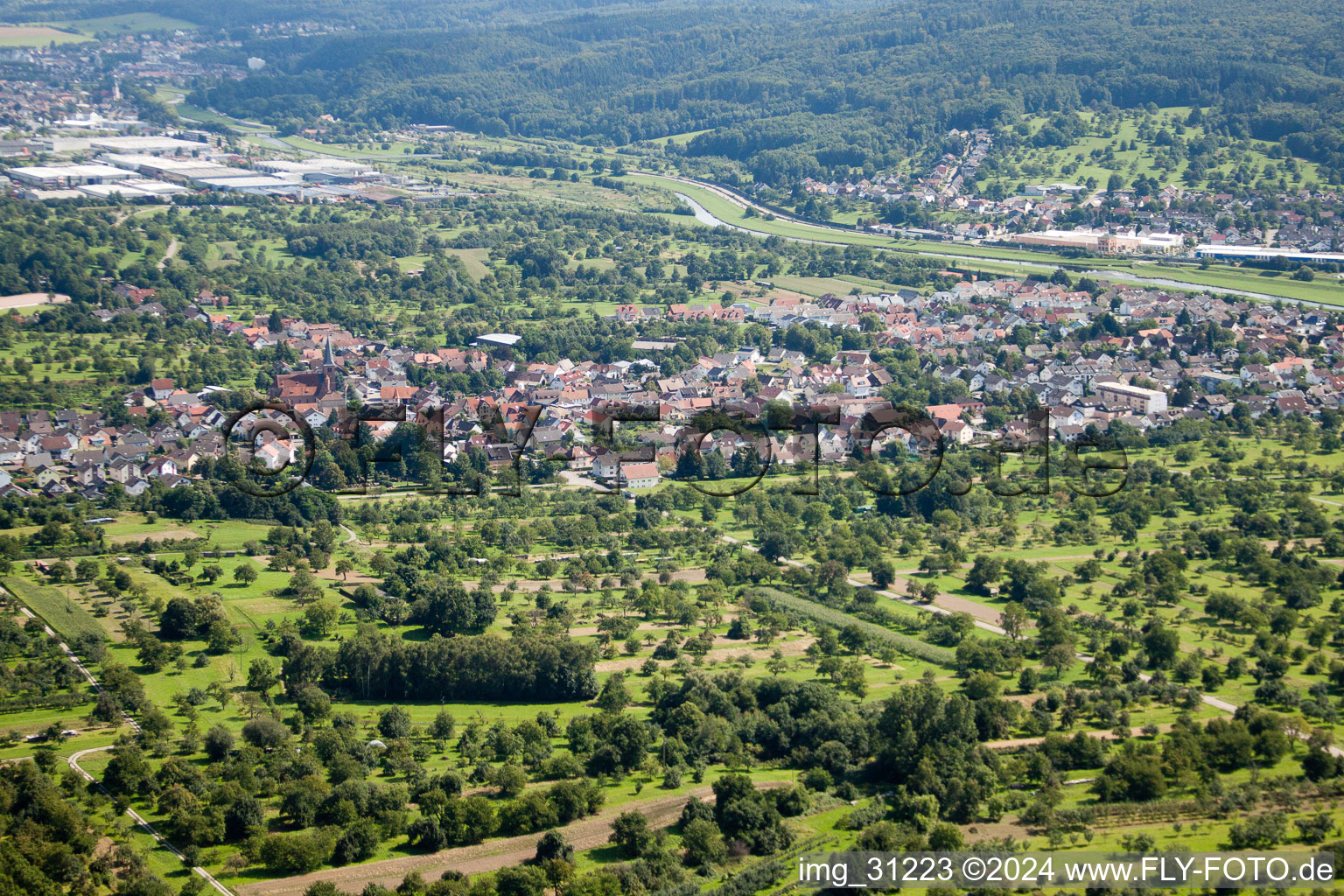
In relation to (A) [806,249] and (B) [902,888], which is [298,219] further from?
(B) [902,888]

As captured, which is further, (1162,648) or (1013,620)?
(1013,620)

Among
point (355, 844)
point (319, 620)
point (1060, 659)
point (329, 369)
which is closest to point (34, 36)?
point (329, 369)

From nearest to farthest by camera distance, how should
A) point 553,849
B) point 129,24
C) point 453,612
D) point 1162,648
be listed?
point 553,849 < point 1162,648 < point 453,612 < point 129,24

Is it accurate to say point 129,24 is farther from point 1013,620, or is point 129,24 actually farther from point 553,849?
point 553,849

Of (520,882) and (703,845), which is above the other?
(520,882)

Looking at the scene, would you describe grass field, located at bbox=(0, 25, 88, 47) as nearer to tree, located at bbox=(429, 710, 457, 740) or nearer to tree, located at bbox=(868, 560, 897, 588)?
tree, located at bbox=(868, 560, 897, 588)

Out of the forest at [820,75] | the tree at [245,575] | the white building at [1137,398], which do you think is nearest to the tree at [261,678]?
the tree at [245,575]

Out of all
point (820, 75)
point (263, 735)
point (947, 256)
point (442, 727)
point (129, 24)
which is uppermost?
point (129, 24)

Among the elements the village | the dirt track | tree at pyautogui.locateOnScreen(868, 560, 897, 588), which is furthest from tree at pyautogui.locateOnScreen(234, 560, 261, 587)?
tree at pyautogui.locateOnScreen(868, 560, 897, 588)
